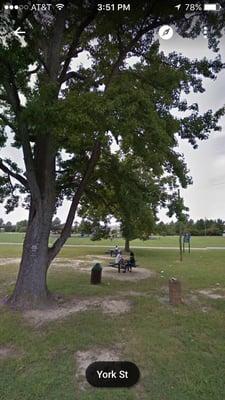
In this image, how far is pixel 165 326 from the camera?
5703 mm

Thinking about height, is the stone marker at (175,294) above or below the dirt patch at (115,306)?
above

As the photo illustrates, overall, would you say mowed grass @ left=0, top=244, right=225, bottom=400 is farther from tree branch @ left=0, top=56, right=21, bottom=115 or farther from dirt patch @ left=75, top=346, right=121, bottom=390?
tree branch @ left=0, top=56, right=21, bottom=115

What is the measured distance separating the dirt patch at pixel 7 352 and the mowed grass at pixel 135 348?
60 millimetres

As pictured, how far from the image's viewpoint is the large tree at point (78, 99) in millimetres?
5520

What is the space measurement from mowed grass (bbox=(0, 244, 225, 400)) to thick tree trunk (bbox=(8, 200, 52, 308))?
1.71ft

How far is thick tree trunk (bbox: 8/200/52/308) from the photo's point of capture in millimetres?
7047

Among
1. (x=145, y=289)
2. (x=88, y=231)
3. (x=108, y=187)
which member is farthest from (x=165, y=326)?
(x=88, y=231)

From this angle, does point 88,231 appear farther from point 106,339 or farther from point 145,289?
point 106,339

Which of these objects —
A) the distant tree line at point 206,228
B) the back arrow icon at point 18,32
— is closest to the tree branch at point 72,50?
the back arrow icon at point 18,32

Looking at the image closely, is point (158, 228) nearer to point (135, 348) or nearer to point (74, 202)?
point (74, 202)

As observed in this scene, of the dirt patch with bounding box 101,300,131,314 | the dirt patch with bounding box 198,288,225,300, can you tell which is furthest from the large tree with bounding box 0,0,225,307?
the dirt patch with bounding box 198,288,225,300

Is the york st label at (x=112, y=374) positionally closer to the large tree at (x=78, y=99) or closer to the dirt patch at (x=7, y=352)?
the dirt patch at (x=7, y=352)

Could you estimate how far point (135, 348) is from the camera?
184 inches

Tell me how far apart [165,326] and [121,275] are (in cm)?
625
